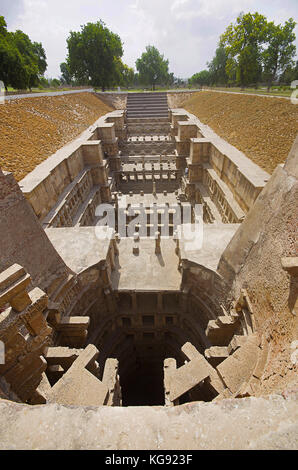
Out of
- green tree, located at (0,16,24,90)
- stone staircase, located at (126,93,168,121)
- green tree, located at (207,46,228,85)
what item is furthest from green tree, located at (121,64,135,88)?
green tree, located at (0,16,24,90)

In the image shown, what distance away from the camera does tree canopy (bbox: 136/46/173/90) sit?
54.9m

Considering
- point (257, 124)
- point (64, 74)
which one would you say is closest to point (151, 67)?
point (64, 74)

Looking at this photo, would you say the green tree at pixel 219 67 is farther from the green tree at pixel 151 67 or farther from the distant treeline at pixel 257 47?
the distant treeline at pixel 257 47

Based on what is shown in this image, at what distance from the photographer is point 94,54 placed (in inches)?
1599

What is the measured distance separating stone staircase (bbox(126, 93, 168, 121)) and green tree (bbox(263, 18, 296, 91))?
16558 mm

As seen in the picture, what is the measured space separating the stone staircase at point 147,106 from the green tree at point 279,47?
16558 mm

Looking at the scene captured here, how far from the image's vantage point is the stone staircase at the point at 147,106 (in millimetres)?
36812

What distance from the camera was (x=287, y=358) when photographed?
3.93m

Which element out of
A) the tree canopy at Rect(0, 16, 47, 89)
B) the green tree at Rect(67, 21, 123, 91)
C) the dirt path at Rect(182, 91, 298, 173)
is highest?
the green tree at Rect(67, 21, 123, 91)

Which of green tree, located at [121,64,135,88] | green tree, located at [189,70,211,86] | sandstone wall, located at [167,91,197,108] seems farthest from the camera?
green tree, located at [189,70,211,86]

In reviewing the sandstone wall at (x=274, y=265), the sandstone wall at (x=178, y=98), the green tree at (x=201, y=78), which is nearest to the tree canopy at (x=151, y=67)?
the green tree at (x=201, y=78)

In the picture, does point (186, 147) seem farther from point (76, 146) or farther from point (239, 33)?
point (239, 33)

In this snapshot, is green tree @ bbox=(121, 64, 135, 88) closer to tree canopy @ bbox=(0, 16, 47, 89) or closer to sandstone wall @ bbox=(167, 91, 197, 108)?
sandstone wall @ bbox=(167, 91, 197, 108)

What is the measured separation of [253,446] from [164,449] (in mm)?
990
